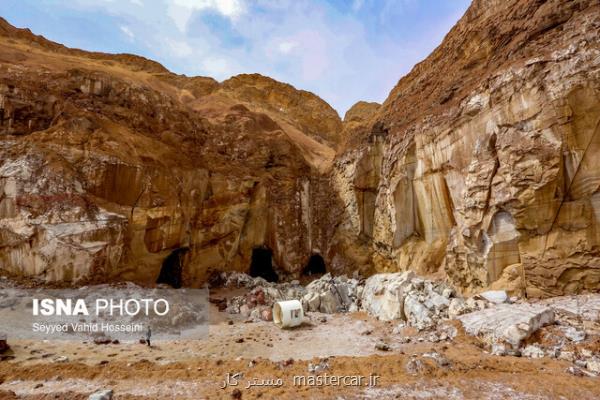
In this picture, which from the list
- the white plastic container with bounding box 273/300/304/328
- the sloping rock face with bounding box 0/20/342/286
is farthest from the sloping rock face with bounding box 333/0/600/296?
the sloping rock face with bounding box 0/20/342/286

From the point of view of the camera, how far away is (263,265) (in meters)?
24.6

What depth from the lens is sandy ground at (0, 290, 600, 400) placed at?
6715 mm

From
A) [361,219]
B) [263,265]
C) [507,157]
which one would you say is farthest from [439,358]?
[263,265]

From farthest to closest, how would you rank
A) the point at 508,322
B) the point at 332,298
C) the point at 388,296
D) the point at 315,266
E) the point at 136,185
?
the point at 315,266
the point at 136,185
the point at 332,298
the point at 388,296
the point at 508,322

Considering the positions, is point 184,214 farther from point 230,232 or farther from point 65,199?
point 65,199

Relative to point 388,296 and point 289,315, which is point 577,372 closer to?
point 388,296

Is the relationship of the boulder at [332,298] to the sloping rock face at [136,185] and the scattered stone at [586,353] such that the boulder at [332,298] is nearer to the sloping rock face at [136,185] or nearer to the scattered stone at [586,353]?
the sloping rock face at [136,185]

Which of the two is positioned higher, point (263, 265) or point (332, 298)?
point (263, 265)

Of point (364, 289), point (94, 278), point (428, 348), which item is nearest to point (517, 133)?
point (428, 348)

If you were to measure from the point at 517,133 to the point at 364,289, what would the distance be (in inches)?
378

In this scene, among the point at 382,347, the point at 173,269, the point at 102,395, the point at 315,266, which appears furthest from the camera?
the point at 315,266

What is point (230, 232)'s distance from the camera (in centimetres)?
2116

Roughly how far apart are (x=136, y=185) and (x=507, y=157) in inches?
684

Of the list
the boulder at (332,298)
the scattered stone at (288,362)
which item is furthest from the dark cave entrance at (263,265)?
the scattered stone at (288,362)
